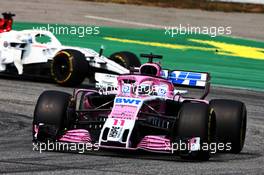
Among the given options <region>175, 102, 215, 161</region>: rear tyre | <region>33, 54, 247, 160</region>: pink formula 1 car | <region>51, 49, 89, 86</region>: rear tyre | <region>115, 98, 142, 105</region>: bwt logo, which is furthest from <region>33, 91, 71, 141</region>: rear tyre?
<region>51, 49, 89, 86</region>: rear tyre

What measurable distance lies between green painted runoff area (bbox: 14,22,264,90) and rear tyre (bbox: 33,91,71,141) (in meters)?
9.58

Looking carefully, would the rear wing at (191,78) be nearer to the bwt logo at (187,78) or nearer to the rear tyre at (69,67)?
the bwt logo at (187,78)

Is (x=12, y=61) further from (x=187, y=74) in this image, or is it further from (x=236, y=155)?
(x=236, y=155)

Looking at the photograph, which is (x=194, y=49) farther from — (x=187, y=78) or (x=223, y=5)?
(x=187, y=78)

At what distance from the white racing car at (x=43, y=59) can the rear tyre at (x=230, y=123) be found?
6551mm

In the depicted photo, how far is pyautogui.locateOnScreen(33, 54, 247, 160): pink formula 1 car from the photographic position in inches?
412

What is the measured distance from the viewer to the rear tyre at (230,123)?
11.4 m

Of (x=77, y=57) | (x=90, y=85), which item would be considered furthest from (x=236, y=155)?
(x=90, y=85)

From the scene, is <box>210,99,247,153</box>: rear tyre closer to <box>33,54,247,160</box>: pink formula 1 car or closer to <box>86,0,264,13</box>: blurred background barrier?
<box>33,54,247,160</box>: pink formula 1 car

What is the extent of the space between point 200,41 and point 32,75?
31.1 feet

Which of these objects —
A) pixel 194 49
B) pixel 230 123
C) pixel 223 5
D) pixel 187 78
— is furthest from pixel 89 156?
pixel 223 5

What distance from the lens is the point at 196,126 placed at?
10.5 meters

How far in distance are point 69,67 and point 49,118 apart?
6611mm

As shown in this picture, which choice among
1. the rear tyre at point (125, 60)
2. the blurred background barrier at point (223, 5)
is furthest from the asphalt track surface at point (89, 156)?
the blurred background barrier at point (223, 5)
